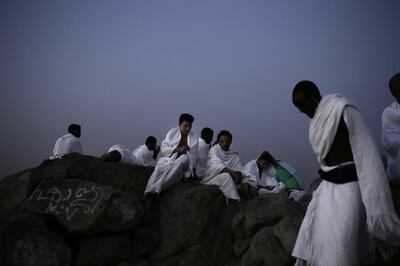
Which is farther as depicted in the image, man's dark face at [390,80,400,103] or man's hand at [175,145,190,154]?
man's hand at [175,145,190,154]

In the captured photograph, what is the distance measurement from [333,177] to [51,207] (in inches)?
202

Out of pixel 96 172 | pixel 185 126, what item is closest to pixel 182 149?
pixel 185 126

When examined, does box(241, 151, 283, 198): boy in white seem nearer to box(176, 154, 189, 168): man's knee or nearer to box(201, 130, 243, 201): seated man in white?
box(201, 130, 243, 201): seated man in white

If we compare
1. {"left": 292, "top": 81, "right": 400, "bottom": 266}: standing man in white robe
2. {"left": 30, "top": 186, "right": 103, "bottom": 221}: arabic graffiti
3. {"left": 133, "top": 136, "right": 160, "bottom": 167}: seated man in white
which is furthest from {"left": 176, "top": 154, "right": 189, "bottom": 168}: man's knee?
{"left": 292, "top": 81, "right": 400, "bottom": 266}: standing man in white robe

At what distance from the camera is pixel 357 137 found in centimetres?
257

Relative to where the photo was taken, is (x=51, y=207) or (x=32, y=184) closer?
(x=51, y=207)

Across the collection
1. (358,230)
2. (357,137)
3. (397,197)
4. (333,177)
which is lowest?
(397,197)

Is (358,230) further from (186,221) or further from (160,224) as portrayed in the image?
(160,224)

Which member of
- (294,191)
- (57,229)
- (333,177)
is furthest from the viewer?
(294,191)

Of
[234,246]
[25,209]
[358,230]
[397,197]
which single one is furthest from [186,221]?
[358,230]

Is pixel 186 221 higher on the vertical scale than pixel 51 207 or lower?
lower

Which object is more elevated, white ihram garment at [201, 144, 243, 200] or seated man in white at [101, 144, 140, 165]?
seated man in white at [101, 144, 140, 165]

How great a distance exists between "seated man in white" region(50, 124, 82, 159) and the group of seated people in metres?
2.45

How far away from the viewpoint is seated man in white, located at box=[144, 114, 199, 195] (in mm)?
6707
